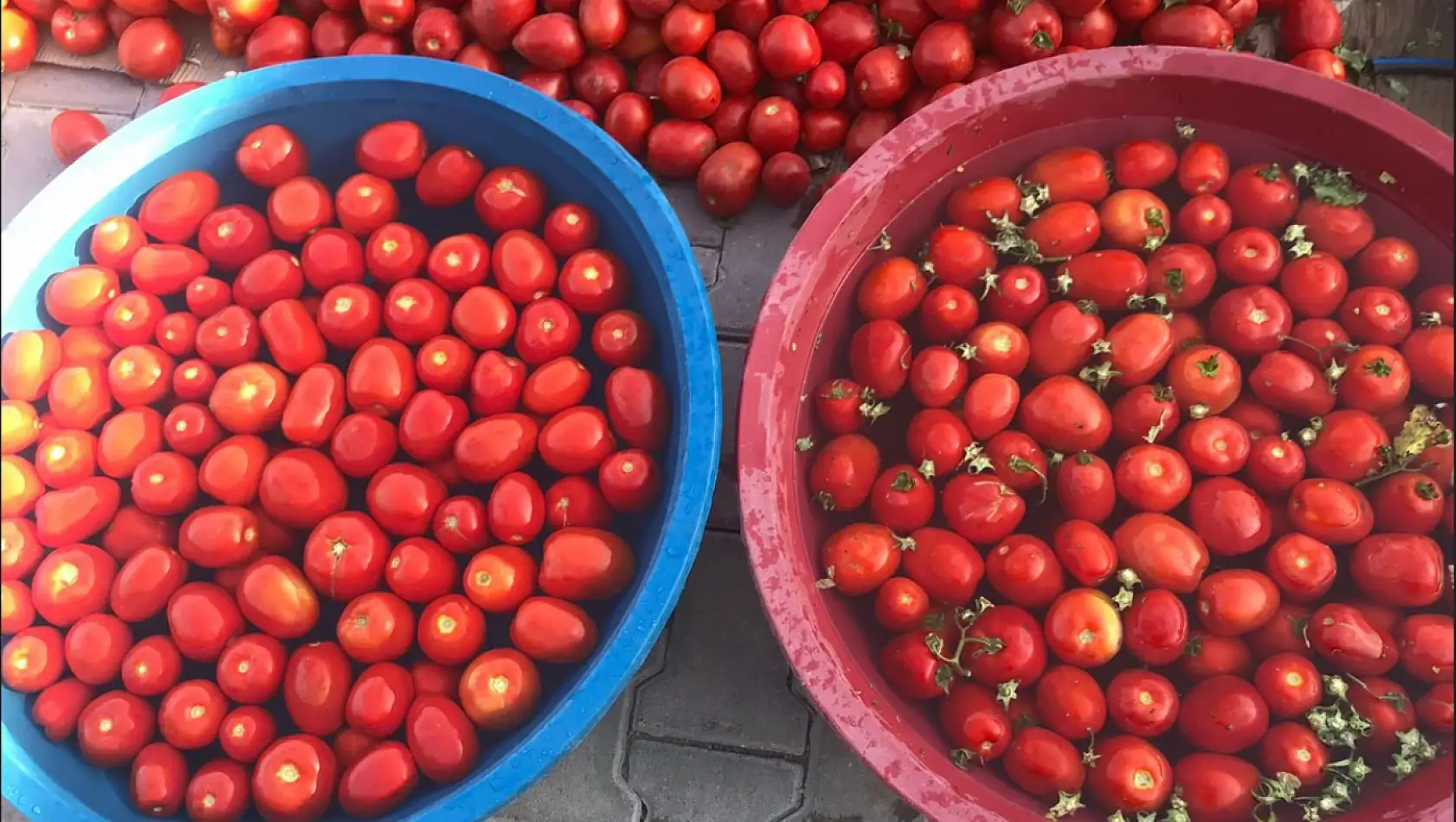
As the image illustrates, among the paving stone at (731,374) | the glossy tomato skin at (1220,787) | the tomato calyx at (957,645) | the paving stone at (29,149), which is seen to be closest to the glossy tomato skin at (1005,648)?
the tomato calyx at (957,645)

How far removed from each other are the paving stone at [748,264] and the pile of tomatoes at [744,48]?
0.06m

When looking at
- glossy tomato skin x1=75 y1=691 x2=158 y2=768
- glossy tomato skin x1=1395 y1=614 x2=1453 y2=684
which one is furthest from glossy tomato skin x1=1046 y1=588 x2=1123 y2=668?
glossy tomato skin x1=75 y1=691 x2=158 y2=768

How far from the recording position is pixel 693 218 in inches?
79.3

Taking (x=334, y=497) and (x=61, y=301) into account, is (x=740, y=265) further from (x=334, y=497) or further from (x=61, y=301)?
(x=61, y=301)

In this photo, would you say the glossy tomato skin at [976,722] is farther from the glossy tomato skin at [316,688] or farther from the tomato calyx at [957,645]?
the glossy tomato skin at [316,688]

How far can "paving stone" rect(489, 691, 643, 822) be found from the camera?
5.64 feet

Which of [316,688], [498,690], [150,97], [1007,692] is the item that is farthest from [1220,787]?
[150,97]

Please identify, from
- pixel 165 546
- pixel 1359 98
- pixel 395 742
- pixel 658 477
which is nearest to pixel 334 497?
pixel 165 546

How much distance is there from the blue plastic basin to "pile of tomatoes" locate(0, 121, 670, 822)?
4 centimetres

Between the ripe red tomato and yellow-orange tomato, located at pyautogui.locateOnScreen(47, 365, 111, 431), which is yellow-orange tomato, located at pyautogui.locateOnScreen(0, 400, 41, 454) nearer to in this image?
yellow-orange tomato, located at pyautogui.locateOnScreen(47, 365, 111, 431)

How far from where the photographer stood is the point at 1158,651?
4.14ft

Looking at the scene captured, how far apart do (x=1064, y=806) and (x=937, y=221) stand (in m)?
0.88

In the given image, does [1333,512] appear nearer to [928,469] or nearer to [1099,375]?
[1099,375]

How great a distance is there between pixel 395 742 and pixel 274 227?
84 cm
